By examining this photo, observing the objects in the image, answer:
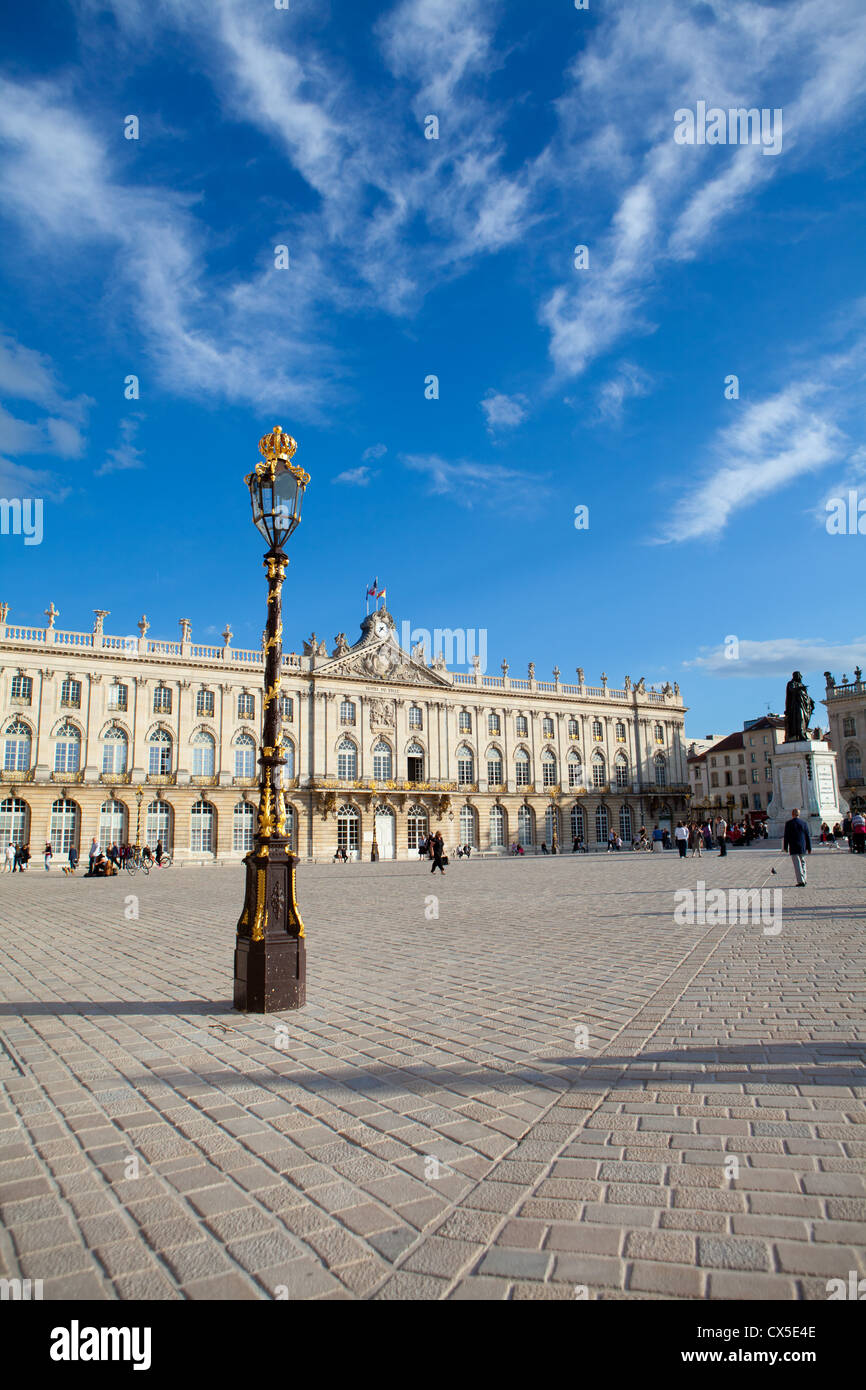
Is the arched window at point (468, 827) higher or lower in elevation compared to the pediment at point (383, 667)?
lower

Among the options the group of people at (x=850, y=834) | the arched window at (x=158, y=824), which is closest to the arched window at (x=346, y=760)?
the arched window at (x=158, y=824)

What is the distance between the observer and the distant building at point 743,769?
78938 millimetres

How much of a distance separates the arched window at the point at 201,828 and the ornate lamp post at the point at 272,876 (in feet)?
135

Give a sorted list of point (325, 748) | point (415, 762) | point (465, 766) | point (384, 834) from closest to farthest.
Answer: point (325, 748) → point (384, 834) → point (415, 762) → point (465, 766)

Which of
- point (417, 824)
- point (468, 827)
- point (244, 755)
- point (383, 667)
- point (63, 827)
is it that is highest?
point (383, 667)

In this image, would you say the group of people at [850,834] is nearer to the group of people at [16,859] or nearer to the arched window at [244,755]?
the arched window at [244,755]

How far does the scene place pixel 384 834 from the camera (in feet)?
172

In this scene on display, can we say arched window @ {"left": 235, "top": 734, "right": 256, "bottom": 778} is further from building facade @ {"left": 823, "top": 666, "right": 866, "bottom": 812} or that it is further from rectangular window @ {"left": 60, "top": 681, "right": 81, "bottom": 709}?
building facade @ {"left": 823, "top": 666, "right": 866, "bottom": 812}

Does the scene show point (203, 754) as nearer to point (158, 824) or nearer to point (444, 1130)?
point (158, 824)

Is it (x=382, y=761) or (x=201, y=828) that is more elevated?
(x=382, y=761)

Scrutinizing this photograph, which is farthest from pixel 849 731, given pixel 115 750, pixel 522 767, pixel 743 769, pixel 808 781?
pixel 115 750

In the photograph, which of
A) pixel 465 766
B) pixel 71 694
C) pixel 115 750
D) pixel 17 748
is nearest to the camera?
pixel 17 748

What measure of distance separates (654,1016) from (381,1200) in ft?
11.4

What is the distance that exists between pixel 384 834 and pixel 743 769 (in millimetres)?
46245
